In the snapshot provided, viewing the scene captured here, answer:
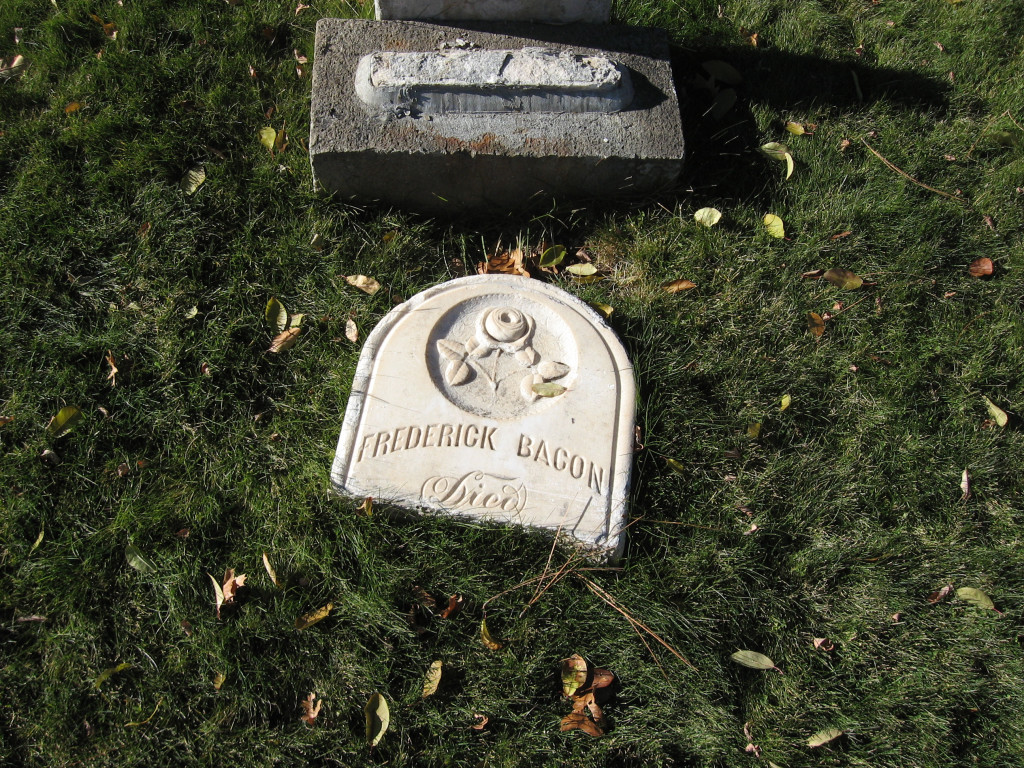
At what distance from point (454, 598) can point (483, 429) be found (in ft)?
1.71

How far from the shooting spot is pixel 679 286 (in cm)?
278

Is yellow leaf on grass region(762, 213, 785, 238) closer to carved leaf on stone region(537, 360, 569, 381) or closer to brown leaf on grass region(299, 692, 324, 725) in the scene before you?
carved leaf on stone region(537, 360, 569, 381)

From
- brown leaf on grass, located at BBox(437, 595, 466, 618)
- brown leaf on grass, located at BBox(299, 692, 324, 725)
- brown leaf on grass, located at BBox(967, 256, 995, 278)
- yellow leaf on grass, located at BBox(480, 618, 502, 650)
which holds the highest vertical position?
brown leaf on grass, located at BBox(967, 256, 995, 278)

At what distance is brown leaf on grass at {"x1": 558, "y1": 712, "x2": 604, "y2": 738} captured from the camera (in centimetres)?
196

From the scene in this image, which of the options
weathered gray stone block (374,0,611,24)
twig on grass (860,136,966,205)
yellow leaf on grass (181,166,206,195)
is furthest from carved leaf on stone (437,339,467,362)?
twig on grass (860,136,966,205)

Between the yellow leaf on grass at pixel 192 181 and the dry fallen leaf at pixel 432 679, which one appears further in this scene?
the yellow leaf on grass at pixel 192 181

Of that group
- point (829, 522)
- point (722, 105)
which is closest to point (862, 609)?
point (829, 522)

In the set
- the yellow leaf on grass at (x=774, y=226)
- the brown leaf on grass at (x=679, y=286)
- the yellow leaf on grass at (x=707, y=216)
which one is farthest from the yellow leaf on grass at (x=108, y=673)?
the yellow leaf on grass at (x=774, y=226)

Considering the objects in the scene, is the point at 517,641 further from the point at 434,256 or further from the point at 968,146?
the point at 968,146

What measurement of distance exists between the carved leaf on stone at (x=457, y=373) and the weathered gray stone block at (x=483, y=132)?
87 centimetres

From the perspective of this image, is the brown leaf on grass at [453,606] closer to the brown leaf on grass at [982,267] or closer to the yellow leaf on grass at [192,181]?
the yellow leaf on grass at [192,181]

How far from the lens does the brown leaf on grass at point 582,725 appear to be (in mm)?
1957

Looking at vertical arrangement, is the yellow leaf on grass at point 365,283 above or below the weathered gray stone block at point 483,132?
below

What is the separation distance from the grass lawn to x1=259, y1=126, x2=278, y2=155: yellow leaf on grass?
3 cm
